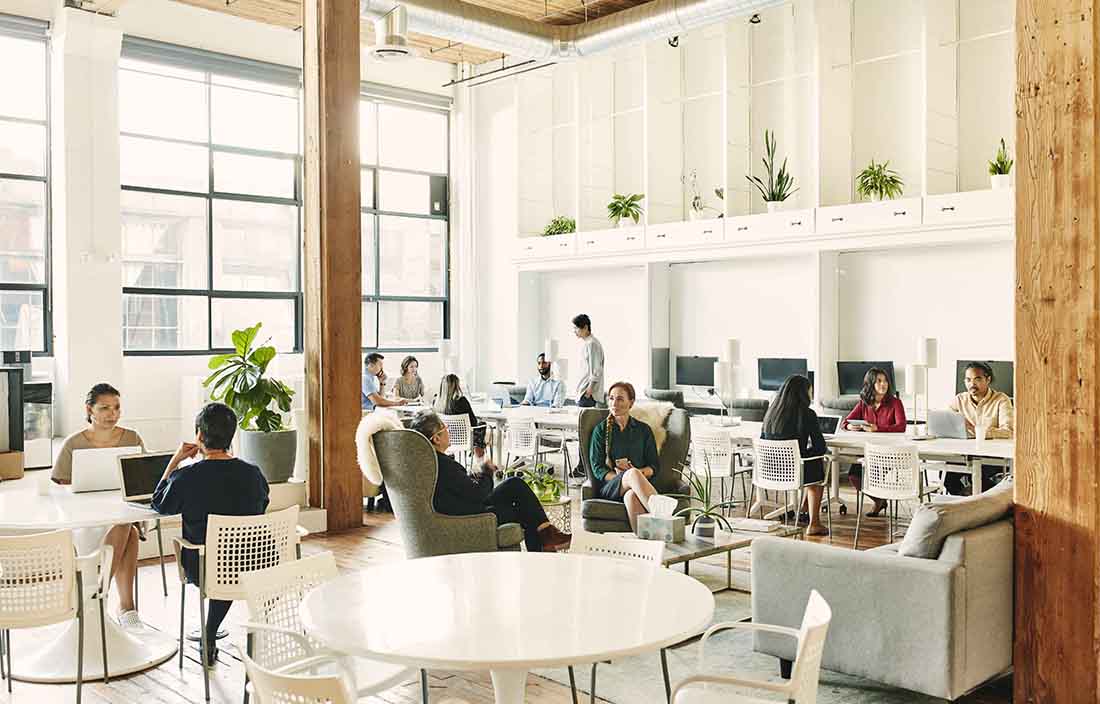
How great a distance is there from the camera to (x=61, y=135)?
9734 millimetres

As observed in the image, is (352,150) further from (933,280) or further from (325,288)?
(933,280)

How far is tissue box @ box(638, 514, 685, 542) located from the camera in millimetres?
5078

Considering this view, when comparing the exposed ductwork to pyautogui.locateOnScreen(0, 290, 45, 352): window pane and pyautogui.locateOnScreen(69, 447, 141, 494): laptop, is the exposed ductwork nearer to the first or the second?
pyautogui.locateOnScreen(0, 290, 45, 352): window pane

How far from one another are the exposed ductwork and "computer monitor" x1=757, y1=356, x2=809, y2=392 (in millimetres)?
3298

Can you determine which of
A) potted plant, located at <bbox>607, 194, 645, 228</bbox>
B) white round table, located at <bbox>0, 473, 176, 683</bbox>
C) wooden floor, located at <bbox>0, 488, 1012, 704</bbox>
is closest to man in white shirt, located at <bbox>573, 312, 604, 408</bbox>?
potted plant, located at <bbox>607, 194, 645, 228</bbox>

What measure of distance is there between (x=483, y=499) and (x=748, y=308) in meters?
6.21

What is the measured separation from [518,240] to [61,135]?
202 inches

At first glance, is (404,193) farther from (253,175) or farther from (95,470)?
(95,470)

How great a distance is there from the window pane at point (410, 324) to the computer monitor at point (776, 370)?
4.81 m

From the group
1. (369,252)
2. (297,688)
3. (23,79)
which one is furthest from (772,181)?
(297,688)

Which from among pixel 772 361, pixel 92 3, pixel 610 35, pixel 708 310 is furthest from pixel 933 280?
pixel 92 3

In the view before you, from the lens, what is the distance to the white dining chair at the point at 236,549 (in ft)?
13.2

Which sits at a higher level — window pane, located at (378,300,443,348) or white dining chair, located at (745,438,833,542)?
window pane, located at (378,300,443,348)

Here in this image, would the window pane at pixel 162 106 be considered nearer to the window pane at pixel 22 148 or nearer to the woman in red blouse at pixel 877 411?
the window pane at pixel 22 148
